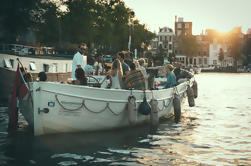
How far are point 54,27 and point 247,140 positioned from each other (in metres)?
37.6

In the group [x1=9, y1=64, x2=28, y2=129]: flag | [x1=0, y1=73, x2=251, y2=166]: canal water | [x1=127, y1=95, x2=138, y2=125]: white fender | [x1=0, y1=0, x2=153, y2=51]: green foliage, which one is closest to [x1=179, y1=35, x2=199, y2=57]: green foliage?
[x1=0, y1=0, x2=153, y2=51]: green foliage

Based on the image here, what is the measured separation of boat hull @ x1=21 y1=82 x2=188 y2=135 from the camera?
10867 millimetres

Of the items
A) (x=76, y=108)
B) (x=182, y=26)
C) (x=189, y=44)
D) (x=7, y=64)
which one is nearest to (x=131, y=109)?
(x=76, y=108)

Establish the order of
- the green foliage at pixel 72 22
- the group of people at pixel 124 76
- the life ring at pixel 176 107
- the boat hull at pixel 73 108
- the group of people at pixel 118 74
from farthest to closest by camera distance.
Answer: the green foliage at pixel 72 22, the life ring at pixel 176 107, the group of people at pixel 124 76, the group of people at pixel 118 74, the boat hull at pixel 73 108

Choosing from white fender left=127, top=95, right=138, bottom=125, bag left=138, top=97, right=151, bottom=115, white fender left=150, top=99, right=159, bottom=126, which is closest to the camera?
white fender left=127, top=95, right=138, bottom=125

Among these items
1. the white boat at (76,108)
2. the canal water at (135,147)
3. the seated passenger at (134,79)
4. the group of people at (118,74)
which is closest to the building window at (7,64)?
the canal water at (135,147)

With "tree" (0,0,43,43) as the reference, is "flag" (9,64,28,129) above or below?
below

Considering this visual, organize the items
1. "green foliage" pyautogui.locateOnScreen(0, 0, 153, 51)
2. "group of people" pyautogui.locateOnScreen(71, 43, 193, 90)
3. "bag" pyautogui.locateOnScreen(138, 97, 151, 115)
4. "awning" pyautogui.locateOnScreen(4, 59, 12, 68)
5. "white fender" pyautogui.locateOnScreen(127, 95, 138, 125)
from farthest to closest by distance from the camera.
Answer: "green foliage" pyautogui.locateOnScreen(0, 0, 153, 51) → "awning" pyautogui.locateOnScreen(4, 59, 12, 68) → "bag" pyautogui.locateOnScreen(138, 97, 151, 115) → "white fender" pyautogui.locateOnScreen(127, 95, 138, 125) → "group of people" pyautogui.locateOnScreen(71, 43, 193, 90)

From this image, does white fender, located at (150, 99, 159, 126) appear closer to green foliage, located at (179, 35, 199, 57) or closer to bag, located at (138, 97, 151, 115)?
bag, located at (138, 97, 151, 115)

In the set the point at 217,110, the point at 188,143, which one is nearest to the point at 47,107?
the point at 188,143

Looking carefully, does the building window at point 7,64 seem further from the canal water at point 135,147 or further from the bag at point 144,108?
the bag at point 144,108

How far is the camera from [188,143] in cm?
1162

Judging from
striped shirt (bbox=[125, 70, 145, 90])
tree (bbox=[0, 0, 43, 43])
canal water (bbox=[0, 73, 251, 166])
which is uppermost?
tree (bbox=[0, 0, 43, 43])

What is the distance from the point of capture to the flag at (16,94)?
11.9 m
